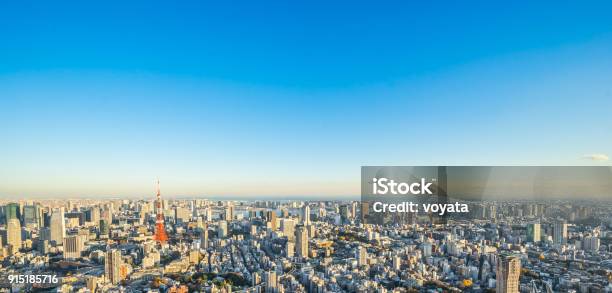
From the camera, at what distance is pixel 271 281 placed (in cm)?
445

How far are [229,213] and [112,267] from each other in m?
5.54

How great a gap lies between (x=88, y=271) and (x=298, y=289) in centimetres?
283

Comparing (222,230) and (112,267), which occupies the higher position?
(112,267)

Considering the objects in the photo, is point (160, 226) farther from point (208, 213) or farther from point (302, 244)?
point (302, 244)

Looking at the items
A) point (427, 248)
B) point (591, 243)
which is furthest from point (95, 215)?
point (591, 243)

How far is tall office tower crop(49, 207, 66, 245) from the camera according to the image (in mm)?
5656

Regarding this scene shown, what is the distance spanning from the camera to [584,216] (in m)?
4.21

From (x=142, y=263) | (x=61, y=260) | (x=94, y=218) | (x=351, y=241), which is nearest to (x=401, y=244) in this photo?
(x=351, y=241)

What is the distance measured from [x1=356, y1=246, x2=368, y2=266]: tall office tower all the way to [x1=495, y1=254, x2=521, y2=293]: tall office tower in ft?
6.20

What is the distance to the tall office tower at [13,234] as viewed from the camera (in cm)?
495

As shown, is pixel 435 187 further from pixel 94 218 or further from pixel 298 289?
pixel 94 218

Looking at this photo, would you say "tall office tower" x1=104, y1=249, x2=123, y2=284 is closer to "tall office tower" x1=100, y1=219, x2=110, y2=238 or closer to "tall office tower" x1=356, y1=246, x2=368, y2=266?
"tall office tower" x1=100, y1=219, x2=110, y2=238

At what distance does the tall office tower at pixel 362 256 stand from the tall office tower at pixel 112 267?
3.42 metres

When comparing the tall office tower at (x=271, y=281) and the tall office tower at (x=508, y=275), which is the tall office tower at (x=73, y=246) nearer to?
the tall office tower at (x=271, y=281)
